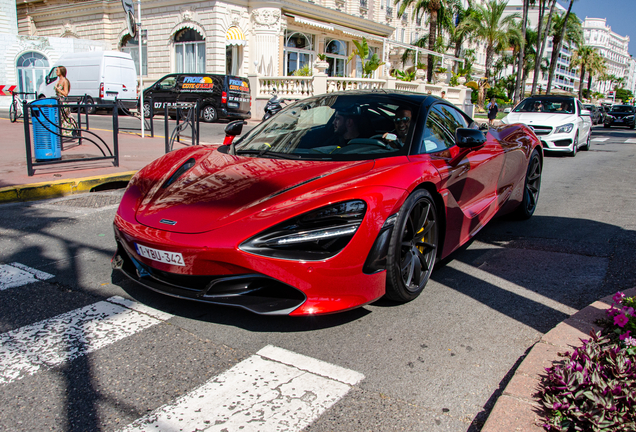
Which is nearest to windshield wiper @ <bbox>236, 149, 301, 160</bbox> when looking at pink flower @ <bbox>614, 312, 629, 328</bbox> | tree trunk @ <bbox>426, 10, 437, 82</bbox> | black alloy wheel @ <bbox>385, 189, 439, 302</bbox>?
black alloy wheel @ <bbox>385, 189, 439, 302</bbox>

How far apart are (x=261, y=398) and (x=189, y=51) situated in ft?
97.3

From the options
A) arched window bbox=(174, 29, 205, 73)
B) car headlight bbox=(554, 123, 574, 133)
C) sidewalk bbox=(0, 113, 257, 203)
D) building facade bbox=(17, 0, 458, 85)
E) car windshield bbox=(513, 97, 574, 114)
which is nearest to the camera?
sidewalk bbox=(0, 113, 257, 203)

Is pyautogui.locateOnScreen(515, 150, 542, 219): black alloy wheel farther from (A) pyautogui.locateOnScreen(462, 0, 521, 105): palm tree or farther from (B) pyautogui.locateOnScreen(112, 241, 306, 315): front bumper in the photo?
(A) pyautogui.locateOnScreen(462, 0, 521, 105): palm tree

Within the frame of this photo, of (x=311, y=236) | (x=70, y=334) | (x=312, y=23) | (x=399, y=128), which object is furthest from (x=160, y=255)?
(x=312, y=23)

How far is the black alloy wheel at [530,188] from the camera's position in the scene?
19.1 feet

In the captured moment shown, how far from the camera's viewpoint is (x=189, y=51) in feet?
96.4

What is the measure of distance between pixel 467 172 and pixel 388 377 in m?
2.09

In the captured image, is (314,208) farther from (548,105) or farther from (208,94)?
(208,94)

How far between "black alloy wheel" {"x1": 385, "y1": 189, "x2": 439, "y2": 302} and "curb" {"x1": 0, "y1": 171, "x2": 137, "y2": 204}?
5438mm

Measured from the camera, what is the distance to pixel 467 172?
4.12 m

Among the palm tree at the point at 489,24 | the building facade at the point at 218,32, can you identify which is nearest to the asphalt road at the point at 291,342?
the building facade at the point at 218,32

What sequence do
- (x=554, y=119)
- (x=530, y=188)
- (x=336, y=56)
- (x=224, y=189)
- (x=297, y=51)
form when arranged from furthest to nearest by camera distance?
(x=336, y=56) → (x=297, y=51) → (x=554, y=119) → (x=530, y=188) → (x=224, y=189)

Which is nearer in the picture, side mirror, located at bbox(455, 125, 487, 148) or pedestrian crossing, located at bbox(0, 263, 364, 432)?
pedestrian crossing, located at bbox(0, 263, 364, 432)

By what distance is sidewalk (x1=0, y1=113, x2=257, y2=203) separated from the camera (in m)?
6.79
